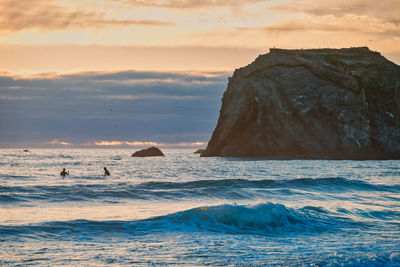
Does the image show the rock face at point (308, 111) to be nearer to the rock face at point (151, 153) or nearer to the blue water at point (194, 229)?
the rock face at point (151, 153)

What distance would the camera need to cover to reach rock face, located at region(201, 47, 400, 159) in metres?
97.6

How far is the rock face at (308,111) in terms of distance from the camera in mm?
97625

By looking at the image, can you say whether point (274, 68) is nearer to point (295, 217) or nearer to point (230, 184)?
point (230, 184)

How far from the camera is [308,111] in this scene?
99938mm

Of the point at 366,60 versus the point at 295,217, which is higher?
the point at 366,60

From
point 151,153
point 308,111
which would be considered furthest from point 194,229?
point 151,153

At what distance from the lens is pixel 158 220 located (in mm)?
16062

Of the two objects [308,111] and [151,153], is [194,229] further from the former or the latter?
[151,153]

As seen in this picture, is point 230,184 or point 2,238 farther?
point 230,184

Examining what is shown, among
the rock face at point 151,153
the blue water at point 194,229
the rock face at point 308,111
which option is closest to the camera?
the blue water at point 194,229

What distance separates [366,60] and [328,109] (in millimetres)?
22422

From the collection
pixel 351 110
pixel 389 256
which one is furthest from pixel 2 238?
pixel 351 110

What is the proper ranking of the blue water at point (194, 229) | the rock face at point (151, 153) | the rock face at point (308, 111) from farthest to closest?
1. the rock face at point (151, 153)
2. the rock face at point (308, 111)
3. the blue water at point (194, 229)

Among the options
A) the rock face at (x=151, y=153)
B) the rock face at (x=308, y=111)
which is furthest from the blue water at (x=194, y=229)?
the rock face at (x=151, y=153)
